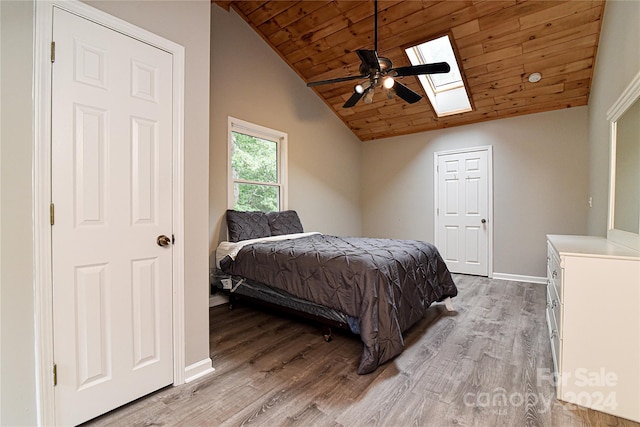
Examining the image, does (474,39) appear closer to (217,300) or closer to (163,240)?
(163,240)

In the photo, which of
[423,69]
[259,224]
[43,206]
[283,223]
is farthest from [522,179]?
[43,206]

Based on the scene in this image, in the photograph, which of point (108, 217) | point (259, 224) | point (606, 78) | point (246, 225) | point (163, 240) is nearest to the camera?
point (108, 217)

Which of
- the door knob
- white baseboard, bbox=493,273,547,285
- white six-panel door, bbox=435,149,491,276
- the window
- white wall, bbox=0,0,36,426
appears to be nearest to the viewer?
white wall, bbox=0,0,36,426

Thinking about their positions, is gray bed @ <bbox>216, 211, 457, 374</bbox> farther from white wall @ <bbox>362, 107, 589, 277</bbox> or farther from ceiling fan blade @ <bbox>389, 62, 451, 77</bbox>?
white wall @ <bbox>362, 107, 589, 277</bbox>

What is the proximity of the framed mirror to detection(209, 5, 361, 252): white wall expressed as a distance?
11.4 feet

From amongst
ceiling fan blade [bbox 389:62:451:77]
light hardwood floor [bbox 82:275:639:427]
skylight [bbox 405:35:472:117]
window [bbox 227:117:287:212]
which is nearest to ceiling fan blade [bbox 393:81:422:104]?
ceiling fan blade [bbox 389:62:451:77]

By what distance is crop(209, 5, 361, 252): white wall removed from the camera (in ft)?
11.3

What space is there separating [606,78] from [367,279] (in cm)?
295

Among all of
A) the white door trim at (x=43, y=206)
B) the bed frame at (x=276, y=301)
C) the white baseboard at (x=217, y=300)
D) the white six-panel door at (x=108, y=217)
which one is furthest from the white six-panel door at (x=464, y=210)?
the white door trim at (x=43, y=206)

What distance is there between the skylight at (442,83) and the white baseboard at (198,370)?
159 inches

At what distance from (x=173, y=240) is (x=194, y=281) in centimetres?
31

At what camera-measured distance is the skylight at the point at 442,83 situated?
156 inches

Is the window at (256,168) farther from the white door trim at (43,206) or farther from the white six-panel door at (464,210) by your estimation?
the white six-panel door at (464,210)

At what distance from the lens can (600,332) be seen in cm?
160
